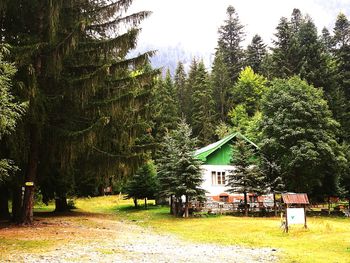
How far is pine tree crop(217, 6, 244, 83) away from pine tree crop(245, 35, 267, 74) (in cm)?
167

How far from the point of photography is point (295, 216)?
21.7 m

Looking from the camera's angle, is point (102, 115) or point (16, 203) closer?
point (102, 115)

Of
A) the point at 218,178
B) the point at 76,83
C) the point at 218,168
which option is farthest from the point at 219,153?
the point at 76,83

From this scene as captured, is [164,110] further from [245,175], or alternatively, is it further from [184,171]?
[184,171]

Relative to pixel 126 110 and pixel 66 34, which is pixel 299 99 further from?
pixel 66 34

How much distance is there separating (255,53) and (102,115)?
64833mm

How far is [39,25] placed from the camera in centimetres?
2134

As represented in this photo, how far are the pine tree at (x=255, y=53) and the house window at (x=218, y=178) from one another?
40.5 metres

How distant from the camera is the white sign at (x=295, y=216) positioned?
2158 cm

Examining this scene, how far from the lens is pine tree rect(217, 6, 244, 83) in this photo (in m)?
82.3

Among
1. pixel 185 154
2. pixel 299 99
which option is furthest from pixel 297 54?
pixel 185 154

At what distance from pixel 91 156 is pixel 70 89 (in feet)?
12.9

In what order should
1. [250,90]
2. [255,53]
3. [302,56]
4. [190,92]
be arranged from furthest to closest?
1. [255,53]
2. [190,92]
3. [250,90]
4. [302,56]

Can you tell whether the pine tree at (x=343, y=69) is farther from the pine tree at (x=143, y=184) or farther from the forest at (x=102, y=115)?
the pine tree at (x=143, y=184)
